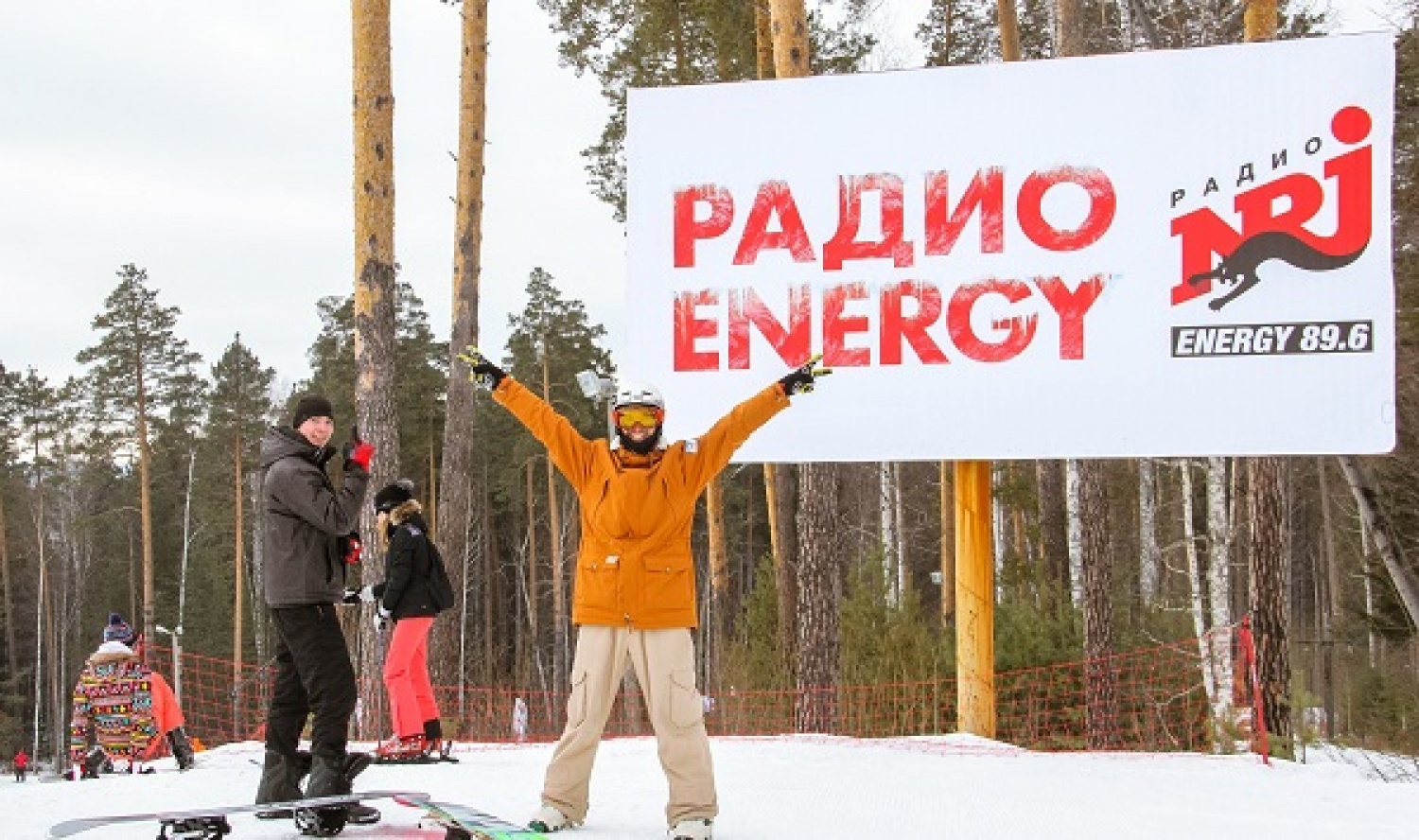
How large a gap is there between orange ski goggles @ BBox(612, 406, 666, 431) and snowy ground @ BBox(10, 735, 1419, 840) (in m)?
1.68

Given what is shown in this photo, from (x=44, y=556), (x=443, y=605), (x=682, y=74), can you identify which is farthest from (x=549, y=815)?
(x=44, y=556)

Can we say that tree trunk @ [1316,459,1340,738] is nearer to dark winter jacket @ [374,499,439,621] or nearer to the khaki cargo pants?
dark winter jacket @ [374,499,439,621]

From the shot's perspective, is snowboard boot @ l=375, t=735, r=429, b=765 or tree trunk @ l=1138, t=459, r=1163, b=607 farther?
tree trunk @ l=1138, t=459, r=1163, b=607

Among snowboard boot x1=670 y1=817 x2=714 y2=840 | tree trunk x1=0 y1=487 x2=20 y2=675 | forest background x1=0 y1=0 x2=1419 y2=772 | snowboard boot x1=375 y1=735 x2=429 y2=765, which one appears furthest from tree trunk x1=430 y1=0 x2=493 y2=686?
tree trunk x1=0 y1=487 x2=20 y2=675

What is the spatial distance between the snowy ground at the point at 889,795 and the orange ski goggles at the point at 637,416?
1.68 meters

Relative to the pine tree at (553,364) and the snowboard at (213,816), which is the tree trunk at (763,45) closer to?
the snowboard at (213,816)

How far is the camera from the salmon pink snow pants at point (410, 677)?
7797mm

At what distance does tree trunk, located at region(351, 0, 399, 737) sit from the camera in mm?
10523

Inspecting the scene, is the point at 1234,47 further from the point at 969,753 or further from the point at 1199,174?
the point at 969,753

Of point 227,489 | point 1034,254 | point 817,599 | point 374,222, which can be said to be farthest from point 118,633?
point 227,489

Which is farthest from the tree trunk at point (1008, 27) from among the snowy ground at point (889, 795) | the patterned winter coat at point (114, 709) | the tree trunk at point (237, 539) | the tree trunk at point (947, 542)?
the tree trunk at point (237, 539)

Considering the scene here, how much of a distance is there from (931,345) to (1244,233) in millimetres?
1966

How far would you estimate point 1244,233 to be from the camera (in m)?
7.99

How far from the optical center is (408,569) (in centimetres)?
775
